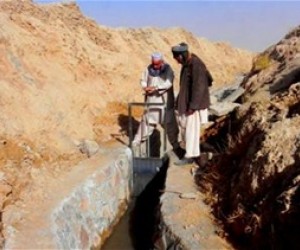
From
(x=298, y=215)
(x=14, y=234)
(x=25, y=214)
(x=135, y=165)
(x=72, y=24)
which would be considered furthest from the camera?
(x=72, y=24)

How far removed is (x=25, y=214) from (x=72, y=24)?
28.2ft

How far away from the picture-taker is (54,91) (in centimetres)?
1009

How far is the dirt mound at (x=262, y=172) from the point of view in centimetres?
531

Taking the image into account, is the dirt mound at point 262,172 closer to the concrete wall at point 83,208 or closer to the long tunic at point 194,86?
the long tunic at point 194,86

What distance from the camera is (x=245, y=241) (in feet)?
19.2

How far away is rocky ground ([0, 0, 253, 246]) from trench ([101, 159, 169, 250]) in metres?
1.20

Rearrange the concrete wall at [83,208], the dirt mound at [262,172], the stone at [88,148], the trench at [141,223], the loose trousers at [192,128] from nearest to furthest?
1. the dirt mound at [262,172]
2. the concrete wall at [83,208]
3. the trench at [141,223]
4. the loose trousers at [192,128]
5. the stone at [88,148]

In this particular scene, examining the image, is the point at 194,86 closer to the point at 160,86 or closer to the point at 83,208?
the point at 160,86

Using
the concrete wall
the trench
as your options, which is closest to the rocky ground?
the concrete wall

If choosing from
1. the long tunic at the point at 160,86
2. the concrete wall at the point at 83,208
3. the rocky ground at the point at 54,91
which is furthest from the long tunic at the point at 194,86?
the rocky ground at the point at 54,91

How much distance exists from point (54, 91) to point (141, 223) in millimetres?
3285

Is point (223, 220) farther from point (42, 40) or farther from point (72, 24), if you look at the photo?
point (72, 24)

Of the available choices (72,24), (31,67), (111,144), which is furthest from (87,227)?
(72,24)

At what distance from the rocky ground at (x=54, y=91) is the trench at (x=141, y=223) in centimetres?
120
